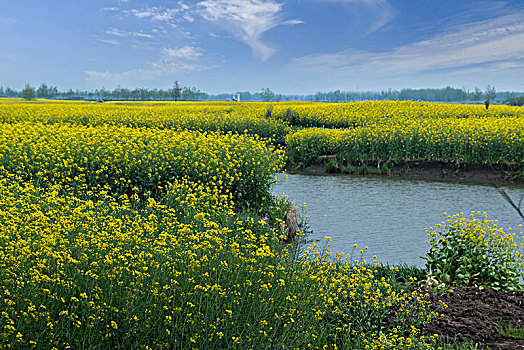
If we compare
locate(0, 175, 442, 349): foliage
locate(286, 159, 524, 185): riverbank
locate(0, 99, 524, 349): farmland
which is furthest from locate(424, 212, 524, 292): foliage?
locate(286, 159, 524, 185): riverbank

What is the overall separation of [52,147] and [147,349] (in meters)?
7.70

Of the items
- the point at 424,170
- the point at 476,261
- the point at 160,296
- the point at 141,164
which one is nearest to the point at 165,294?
the point at 160,296

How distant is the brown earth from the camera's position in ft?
52.8

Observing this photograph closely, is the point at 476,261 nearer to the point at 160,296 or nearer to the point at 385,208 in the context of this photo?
the point at 160,296

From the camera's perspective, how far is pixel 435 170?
1689 centimetres

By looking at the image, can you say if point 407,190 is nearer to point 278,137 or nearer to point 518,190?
point 518,190

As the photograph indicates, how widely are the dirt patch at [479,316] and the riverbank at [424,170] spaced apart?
10727 millimetres

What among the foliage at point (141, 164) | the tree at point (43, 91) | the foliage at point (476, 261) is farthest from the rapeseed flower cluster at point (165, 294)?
the tree at point (43, 91)

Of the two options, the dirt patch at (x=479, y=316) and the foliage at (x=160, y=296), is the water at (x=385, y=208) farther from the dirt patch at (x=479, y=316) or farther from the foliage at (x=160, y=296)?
the foliage at (x=160, y=296)

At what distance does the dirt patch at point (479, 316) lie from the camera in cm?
477

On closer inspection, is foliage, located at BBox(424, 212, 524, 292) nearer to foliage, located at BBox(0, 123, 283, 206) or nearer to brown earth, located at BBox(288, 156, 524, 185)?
foliage, located at BBox(0, 123, 283, 206)

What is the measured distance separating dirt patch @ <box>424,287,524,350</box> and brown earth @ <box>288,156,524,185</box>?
10909 millimetres

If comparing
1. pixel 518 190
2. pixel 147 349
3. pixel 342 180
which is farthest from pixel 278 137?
pixel 147 349

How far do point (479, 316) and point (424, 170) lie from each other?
12.5m
